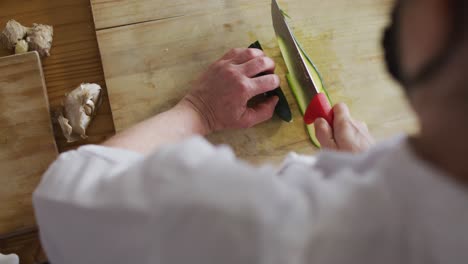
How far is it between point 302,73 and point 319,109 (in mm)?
78

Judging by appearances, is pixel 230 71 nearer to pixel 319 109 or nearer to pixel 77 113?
pixel 319 109

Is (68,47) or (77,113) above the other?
(68,47)

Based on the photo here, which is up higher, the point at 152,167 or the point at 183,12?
Result: the point at 183,12

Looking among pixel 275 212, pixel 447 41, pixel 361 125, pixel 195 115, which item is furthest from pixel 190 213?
pixel 361 125

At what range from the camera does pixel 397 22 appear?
294 millimetres

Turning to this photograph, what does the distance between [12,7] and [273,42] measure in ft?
1.67

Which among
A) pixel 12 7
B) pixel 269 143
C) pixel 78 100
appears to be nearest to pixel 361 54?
pixel 269 143

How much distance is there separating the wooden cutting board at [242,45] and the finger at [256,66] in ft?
0.21

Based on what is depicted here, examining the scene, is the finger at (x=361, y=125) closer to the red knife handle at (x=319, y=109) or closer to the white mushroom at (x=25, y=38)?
the red knife handle at (x=319, y=109)

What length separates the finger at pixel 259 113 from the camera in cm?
76

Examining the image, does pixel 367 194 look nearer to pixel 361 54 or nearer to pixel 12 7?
pixel 361 54

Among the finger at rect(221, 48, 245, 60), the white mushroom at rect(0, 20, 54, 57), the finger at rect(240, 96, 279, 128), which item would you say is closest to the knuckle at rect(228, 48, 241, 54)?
the finger at rect(221, 48, 245, 60)

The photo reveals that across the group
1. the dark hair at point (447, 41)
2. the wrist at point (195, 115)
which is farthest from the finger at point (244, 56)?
the dark hair at point (447, 41)

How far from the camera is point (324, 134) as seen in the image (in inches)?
29.1
